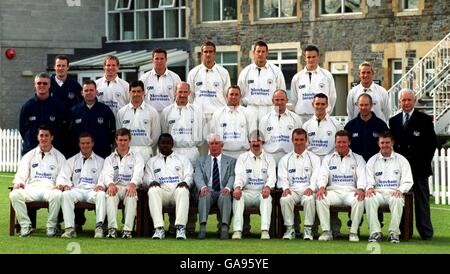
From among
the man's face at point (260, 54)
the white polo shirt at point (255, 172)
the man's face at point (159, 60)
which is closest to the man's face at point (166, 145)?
the white polo shirt at point (255, 172)

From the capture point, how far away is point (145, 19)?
4941 cm

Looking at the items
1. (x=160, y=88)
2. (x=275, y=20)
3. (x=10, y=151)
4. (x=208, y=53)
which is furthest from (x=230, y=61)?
(x=208, y=53)

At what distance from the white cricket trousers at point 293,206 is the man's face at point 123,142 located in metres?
2.36

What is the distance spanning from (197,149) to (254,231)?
1526mm

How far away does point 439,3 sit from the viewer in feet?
129

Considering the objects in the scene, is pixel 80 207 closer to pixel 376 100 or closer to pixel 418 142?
pixel 376 100

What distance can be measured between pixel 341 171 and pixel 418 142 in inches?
47.1

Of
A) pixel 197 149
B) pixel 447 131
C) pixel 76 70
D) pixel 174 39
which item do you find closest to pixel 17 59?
pixel 76 70

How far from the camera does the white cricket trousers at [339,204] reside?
17.7 m

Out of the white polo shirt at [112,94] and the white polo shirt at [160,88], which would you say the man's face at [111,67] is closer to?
the white polo shirt at [112,94]

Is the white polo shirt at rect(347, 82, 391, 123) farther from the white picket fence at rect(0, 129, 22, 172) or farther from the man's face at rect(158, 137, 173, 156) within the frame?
the white picket fence at rect(0, 129, 22, 172)

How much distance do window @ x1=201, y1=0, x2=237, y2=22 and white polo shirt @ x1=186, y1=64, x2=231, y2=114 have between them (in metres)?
26.3

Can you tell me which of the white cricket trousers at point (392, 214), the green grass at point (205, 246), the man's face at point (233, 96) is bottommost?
the green grass at point (205, 246)

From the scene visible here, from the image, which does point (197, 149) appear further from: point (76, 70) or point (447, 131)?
point (76, 70)
